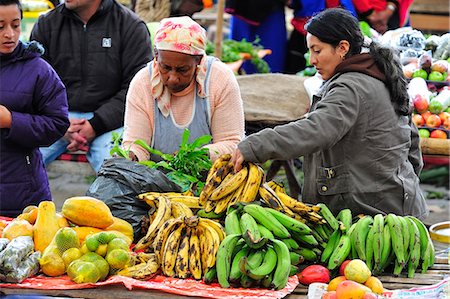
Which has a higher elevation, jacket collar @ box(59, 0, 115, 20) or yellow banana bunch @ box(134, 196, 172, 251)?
jacket collar @ box(59, 0, 115, 20)

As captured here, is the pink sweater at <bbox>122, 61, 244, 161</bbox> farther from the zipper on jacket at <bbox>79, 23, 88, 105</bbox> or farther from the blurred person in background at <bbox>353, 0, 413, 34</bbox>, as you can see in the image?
the blurred person in background at <bbox>353, 0, 413, 34</bbox>

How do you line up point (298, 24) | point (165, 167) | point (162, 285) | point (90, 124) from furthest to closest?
point (298, 24)
point (90, 124)
point (165, 167)
point (162, 285)

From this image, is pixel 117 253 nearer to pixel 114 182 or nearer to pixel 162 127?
pixel 114 182

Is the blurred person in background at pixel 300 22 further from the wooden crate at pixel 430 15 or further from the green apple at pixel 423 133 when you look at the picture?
the wooden crate at pixel 430 15

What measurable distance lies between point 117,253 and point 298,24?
5.60m

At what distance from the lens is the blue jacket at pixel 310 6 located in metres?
7.94

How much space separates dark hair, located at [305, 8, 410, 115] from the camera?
13.5 feet

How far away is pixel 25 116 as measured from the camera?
184 inches

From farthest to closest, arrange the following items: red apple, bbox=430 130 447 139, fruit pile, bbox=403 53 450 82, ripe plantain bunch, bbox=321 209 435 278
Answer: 1. fruit pile, bbox=403 53 450 82
2. red apple, bbox=430 130 447 139
3. ripe plantain bunch, bbox=321 209 435 278

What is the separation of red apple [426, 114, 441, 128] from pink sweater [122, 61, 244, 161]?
1781 mm

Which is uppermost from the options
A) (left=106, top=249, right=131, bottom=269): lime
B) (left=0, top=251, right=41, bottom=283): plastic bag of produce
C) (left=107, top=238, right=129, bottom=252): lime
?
(left=107, top=238, right=129, bottom=252): lime

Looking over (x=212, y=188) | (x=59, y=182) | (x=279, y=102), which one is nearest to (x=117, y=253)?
(x=212, y=188)

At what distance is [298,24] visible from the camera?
8.70 m

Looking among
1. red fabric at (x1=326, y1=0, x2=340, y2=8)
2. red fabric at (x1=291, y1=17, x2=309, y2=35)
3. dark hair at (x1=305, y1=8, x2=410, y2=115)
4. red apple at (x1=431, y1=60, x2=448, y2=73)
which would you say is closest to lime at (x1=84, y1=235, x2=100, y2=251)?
dark hair at (x1=305, y1=8, x2=410, y2=115)
